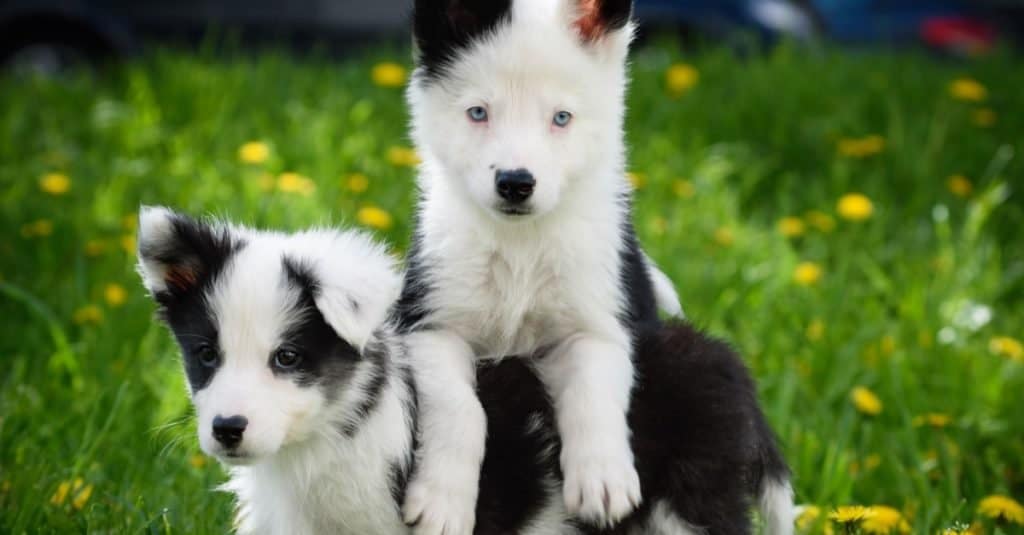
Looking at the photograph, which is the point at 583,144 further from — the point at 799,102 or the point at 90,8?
the point at 90,8

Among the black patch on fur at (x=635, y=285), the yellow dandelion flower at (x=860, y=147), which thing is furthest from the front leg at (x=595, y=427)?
the yellow dandelion flower at (x=860, y=147)

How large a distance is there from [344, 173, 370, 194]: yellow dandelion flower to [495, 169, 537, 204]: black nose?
3.14 m

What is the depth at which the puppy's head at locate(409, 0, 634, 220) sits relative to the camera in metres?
3.53

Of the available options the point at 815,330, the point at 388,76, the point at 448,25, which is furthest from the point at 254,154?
the point at 448,25

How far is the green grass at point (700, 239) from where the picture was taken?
15.1 feet

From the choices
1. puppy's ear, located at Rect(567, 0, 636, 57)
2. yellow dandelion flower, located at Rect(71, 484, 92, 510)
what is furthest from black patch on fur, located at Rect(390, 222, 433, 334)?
yellow dandelion flower, located at Rect(71, 484, 92, 510)

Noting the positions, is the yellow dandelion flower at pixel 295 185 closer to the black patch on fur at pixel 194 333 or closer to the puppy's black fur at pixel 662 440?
the puppy's black fur at pixel 662 440

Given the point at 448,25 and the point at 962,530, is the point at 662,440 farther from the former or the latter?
the point at 448,25

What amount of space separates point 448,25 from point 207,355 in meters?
1.17

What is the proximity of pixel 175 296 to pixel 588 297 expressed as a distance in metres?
1.05

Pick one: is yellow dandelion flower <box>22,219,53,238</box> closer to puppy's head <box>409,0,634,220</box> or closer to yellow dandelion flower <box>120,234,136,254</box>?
yellow dandelion flower <box>120,234,136,254</box>

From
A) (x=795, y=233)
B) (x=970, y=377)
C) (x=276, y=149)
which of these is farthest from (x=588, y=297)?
(x=276, y=149)

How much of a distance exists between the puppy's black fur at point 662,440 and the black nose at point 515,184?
0.46m

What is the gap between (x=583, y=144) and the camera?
3.67 m
